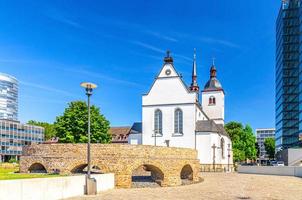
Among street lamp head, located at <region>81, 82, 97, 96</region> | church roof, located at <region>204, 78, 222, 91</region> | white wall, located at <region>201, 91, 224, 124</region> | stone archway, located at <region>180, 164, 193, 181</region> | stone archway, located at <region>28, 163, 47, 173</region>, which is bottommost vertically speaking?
stone archway, located at <region>180, 164, 193, 181</region>

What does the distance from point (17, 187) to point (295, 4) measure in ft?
280

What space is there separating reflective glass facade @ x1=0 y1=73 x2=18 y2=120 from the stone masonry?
153256mm

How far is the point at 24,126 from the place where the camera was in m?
123

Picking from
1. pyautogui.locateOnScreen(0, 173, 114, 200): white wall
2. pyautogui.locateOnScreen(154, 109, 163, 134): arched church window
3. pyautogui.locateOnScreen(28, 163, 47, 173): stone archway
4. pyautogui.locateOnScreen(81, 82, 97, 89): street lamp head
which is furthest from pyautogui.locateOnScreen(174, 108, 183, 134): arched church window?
pyautogui.locateOnScreen(81, 82, 97, 89): street lamp head

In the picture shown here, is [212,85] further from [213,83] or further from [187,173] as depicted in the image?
[187,173]

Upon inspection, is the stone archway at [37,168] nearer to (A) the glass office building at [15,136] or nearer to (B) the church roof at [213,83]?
(B) the church roof at [213,83]

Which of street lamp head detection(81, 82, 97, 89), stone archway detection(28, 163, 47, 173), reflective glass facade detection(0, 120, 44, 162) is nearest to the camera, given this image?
street lamp head detection(81, 82, 97, 89)

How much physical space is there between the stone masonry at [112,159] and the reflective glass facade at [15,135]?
92.9 meters

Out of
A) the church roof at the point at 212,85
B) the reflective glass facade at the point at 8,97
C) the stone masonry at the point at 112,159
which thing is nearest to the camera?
the stone masonry at the point at 112,159

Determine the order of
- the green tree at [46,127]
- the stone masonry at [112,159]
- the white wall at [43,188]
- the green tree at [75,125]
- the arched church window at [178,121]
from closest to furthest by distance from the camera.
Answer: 1. the white wall at [43,188]
2. the stone masonry at [112,159]
3. the green tree at [75,125]
4. the arched church window at [178,121]
5. the green tree at [46,127]

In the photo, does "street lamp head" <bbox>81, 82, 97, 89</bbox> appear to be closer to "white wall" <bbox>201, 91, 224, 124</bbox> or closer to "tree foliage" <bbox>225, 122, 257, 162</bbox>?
"white wall" <bbox>201, 91, 224, 124</bbox>

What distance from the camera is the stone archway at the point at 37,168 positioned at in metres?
25.9

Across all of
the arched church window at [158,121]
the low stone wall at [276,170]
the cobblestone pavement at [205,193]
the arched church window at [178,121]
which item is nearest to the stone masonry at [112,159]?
the cobblestone pavement at [205,193]

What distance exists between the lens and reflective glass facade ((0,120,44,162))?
113 m
